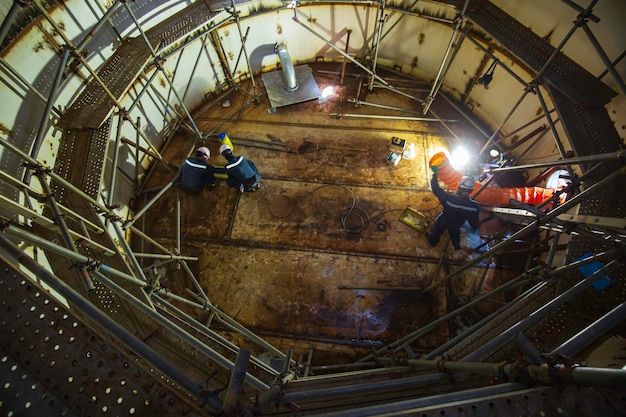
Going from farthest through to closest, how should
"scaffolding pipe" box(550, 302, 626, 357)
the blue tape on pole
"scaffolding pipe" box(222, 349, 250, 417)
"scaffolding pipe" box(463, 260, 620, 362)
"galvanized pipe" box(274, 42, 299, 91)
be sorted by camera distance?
"galvanized pipe" box(274, 42, 299, 91) → the blue tape on pole → "scaffolding pipe" box(463, 260, 620, 362) → "scaffolding pipe" box(550, 302, 626, 357) → "scaffolding pipe" box(222, 349, 250, 417)

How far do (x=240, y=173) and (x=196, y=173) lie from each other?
124 cm

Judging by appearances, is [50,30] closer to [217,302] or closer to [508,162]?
[217,302]

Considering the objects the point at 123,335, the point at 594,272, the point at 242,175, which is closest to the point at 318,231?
the point at 242,175

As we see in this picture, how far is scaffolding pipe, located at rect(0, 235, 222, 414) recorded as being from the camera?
2111mm

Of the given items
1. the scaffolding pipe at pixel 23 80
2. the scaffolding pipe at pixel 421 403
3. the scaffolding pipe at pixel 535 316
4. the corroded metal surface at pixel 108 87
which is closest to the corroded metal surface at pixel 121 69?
the corroded metal surface at pixel 108 87

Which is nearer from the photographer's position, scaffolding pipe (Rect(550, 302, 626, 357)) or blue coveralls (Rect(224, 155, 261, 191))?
scaffolding pipe (Rect(550, 302, 626, 357))

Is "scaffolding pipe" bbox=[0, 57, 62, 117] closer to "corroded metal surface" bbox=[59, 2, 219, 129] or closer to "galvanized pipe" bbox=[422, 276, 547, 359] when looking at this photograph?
"corroded metal surface" bbox=[59, 2, 219, 129]

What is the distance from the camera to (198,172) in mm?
7582

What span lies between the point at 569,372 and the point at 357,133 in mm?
8029

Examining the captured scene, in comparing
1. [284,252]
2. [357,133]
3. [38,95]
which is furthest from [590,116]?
[38,95]

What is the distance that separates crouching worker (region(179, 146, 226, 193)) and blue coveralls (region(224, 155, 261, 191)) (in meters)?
0.35

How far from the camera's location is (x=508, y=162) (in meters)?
8.31

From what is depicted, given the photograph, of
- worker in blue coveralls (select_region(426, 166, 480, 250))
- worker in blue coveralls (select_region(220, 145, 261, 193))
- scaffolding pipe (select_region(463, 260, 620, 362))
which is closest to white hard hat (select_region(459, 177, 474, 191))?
worker in blue coveralls (select_region(426, 166, 480, 250))

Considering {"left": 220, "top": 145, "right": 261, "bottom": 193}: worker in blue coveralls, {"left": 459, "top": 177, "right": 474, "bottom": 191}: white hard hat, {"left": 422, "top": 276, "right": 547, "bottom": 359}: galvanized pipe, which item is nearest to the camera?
{"left": 422, "top": 276, "right": 547, "bottom": 359}: galvanized pipe
